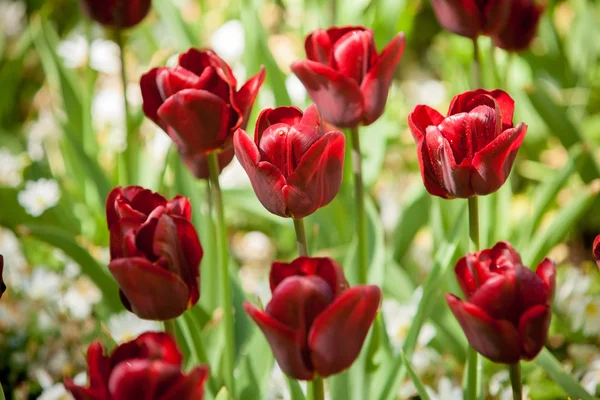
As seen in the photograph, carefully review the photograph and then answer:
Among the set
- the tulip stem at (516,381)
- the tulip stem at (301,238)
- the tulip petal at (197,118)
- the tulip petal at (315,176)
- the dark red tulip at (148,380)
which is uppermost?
the tulip petal at (197,118)

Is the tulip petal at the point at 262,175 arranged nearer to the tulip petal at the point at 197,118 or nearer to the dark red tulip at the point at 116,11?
the tulip petal at the point at 197,118

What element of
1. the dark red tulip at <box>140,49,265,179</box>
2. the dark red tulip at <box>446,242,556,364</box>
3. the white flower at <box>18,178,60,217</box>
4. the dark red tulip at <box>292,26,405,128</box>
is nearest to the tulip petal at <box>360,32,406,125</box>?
the dark red tulip at <box>292,26,405,128</box>

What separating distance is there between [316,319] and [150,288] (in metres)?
0.19

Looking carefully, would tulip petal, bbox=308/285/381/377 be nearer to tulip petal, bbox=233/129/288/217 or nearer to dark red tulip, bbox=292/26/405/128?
tulip petal, bbox=233/129/288/217

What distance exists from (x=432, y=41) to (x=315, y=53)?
2061mm

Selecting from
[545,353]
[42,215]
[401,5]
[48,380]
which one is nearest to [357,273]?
[545,353]

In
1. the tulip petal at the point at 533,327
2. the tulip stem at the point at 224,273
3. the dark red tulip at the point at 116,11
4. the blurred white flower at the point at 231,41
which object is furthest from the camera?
the blurred white flower at the point at 231,41

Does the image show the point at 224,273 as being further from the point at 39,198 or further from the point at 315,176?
the point at 39,198

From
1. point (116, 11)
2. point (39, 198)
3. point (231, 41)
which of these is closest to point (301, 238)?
point (116, 11)

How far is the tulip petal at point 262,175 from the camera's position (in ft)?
2.46

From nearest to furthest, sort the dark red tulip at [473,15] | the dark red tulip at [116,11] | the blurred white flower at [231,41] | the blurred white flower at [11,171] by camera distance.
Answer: the dark red tulip at [473,15], the dark red tulip at [116,11], the blurred white flower at [11,171], the blurred white flower at [231,41]

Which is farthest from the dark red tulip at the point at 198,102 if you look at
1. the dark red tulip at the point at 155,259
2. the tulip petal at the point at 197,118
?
the dark red tulip at the point at 155,259

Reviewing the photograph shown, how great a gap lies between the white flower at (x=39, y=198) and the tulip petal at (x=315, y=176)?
93 centimetres

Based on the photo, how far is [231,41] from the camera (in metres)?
2.02
